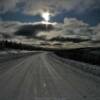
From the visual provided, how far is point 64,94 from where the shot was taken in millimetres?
12742

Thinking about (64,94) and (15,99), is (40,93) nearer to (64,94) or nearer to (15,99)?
(64,94)

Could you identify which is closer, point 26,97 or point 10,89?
point 26,97

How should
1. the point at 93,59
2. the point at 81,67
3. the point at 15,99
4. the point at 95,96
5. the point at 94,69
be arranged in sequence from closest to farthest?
1. the point at 15,99
2. the point at 95,96
3. the point at 94,69
4. the point at 81,67
5. the point at 93,59

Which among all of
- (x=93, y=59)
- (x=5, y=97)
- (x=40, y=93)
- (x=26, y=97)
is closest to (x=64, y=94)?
(x=40, y=93)

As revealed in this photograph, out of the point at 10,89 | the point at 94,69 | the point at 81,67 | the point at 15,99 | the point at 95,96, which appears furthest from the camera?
the point at 81,67

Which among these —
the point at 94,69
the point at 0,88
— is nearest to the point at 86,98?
the point at 0,88

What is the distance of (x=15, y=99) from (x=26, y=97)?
645 millimetres

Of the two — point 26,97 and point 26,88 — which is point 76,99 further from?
point 26,88

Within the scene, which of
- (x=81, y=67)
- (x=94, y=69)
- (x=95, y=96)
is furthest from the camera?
(x=81, y=67)

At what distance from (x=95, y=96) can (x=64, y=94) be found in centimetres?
139

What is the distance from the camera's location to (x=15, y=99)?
11250mm

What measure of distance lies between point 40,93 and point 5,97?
184 centimetres

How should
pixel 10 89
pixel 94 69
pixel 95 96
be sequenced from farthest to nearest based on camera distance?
pixel 94 69 → pixel 10 89 → pixel 95 96

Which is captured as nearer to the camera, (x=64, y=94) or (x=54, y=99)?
(x=54, y=99)
